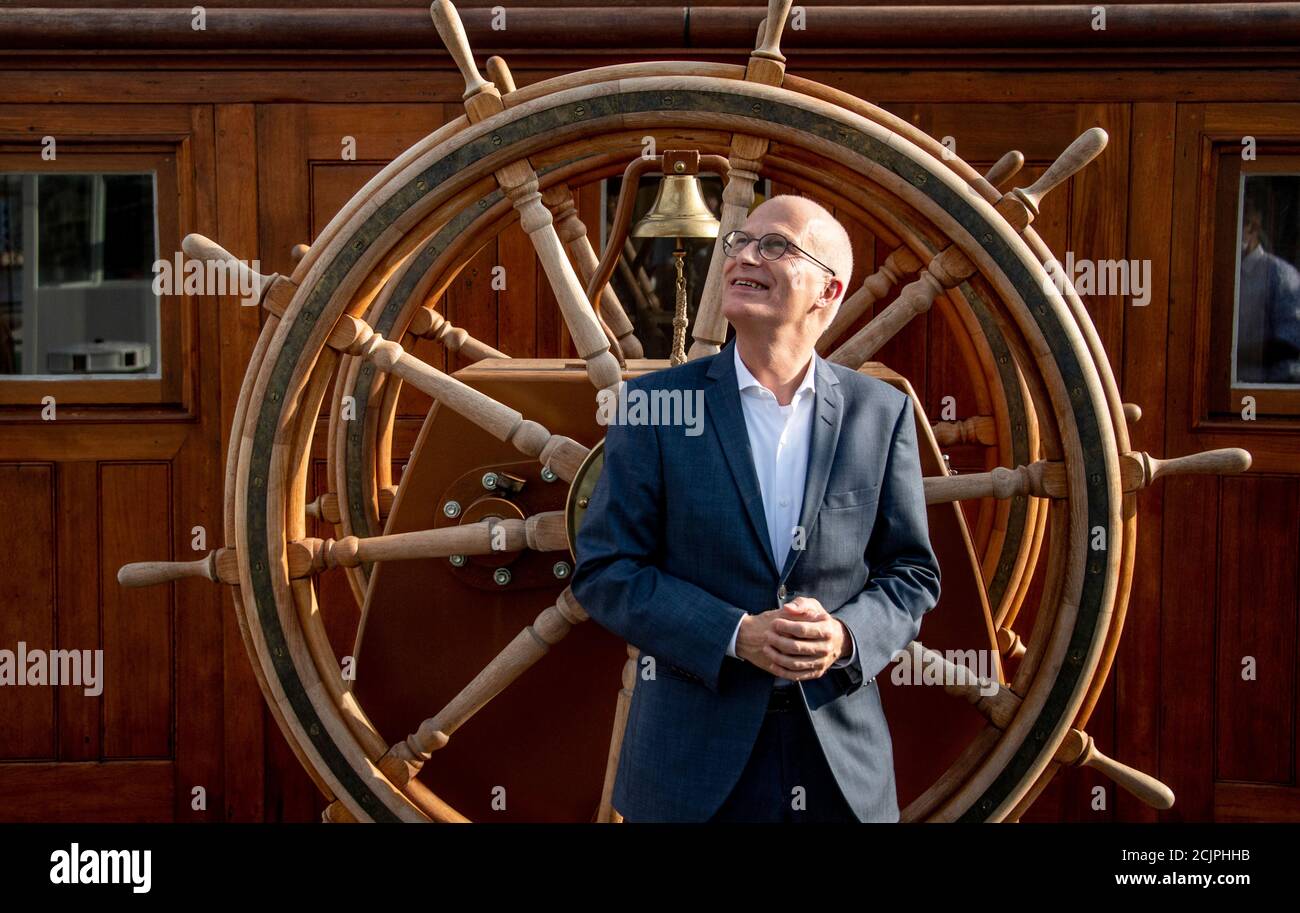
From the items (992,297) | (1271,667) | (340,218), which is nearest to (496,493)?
(340,218)

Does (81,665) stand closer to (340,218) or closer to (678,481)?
(340,218)

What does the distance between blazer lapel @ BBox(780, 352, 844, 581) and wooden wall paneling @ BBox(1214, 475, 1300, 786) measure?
→ 1.81 meters

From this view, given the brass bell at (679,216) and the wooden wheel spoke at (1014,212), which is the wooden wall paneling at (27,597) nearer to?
the brass bell at (679,216)

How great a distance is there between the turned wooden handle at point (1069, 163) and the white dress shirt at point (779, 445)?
0.59 m

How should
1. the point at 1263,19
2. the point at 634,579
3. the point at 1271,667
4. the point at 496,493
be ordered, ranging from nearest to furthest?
the point at 634,579 → the point at 496,493 → the point at 1263,19 → the point at 1271,667

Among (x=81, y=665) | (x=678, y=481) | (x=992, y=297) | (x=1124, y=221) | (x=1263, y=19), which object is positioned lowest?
(x=81, y=665)

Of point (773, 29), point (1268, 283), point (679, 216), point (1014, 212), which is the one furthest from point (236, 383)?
point (1268, 283)

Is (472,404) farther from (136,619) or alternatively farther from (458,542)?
(136,619)

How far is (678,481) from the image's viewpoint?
188 centimetres

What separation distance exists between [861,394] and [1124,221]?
64.7 inches

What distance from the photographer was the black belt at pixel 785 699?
1.87 m

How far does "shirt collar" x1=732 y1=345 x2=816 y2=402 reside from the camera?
1.93 metres

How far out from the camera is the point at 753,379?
6.34ft

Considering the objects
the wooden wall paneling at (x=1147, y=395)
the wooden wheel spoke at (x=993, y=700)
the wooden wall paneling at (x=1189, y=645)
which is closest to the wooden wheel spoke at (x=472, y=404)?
the wooden wheel spoke at (x=993, y=700)
